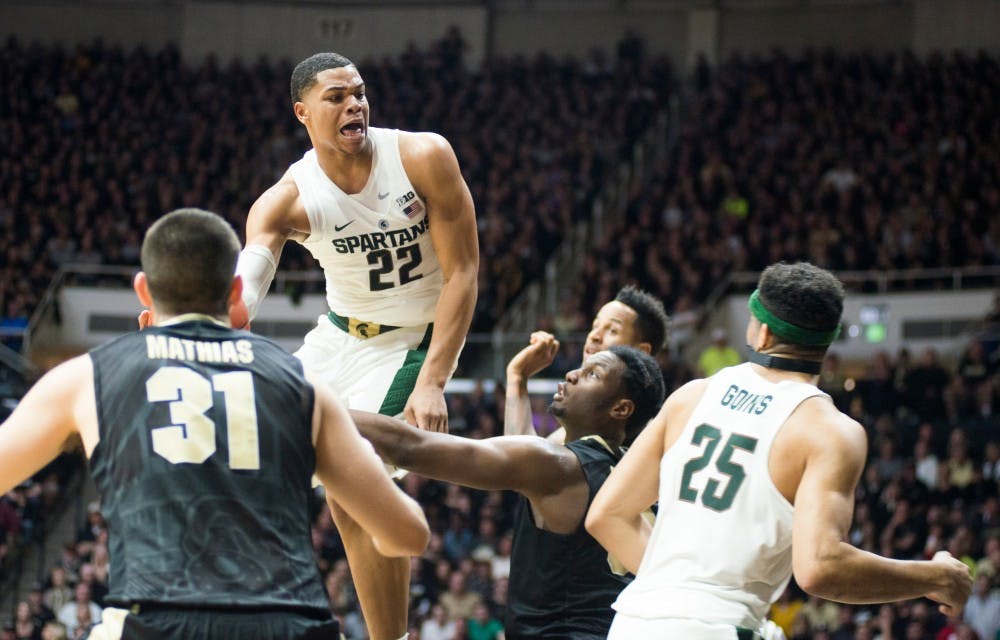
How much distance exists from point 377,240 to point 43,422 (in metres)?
2.95

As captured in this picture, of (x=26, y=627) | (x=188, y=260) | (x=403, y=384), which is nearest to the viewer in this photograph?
(x=188, y=260)

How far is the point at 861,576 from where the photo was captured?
13.7 feet

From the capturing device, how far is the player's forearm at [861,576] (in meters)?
4.08

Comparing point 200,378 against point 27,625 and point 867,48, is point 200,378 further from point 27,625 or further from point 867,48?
point 867,48

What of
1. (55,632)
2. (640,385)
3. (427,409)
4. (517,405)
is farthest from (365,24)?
(640,385)

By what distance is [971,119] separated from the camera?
22.3m

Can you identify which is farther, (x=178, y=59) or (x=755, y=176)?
(x=178, y=59)

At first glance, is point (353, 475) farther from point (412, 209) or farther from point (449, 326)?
point (412, 209)

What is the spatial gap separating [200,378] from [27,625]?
1258 centimetres

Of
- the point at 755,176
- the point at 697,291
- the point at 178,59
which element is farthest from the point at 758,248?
the point at 178,59

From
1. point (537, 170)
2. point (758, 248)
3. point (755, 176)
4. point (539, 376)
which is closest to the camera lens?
point (539, 376)

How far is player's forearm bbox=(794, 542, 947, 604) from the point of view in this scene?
4.08 meters

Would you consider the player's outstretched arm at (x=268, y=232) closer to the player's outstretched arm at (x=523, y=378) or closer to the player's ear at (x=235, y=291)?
the player's outstretched arm at (x=523, y=378)

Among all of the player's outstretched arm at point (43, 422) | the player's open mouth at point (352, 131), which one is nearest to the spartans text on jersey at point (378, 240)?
the player's open mouth at point (352, 131)
